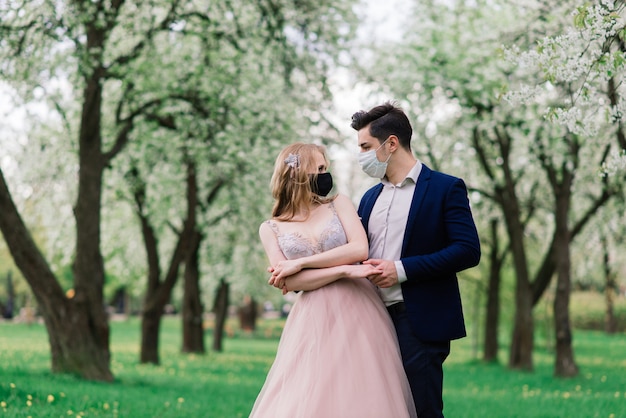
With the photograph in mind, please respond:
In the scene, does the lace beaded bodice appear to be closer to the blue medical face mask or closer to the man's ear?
the blue medical face mask

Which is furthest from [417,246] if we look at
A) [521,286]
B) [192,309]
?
[192,309]

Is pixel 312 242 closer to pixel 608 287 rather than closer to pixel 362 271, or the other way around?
pixel 362 271

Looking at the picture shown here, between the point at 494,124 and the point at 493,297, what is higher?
the point at 494,124

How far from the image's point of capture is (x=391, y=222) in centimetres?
520

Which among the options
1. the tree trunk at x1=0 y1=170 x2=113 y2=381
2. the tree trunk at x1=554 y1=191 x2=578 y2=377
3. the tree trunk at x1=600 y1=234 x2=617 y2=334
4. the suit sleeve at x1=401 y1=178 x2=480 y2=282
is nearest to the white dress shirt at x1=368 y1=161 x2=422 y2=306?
the suit sleeve at x1=401 y1=178 x2=480 y2=282

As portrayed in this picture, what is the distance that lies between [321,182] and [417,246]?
0.75 m

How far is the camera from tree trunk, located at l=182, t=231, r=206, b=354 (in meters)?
25.7

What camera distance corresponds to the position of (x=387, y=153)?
204 inches

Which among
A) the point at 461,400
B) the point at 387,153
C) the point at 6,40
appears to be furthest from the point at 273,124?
the point at 387,153

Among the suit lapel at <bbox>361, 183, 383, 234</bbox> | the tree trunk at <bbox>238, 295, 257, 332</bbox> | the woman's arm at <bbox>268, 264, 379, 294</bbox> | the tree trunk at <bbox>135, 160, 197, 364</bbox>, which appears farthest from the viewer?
the tree trunk at <bbox>238, 295, 257, 332</bbox>

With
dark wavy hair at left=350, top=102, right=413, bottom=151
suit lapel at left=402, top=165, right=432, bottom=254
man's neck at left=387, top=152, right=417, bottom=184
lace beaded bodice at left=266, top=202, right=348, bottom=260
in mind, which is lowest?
lace beaded bodice at left=266, top=202, right=348, bottom=260

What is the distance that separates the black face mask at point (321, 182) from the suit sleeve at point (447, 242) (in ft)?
2.15

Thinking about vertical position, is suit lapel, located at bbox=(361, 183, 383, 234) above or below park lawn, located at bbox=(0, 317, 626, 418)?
above

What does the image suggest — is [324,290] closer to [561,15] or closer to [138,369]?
[561,15]
